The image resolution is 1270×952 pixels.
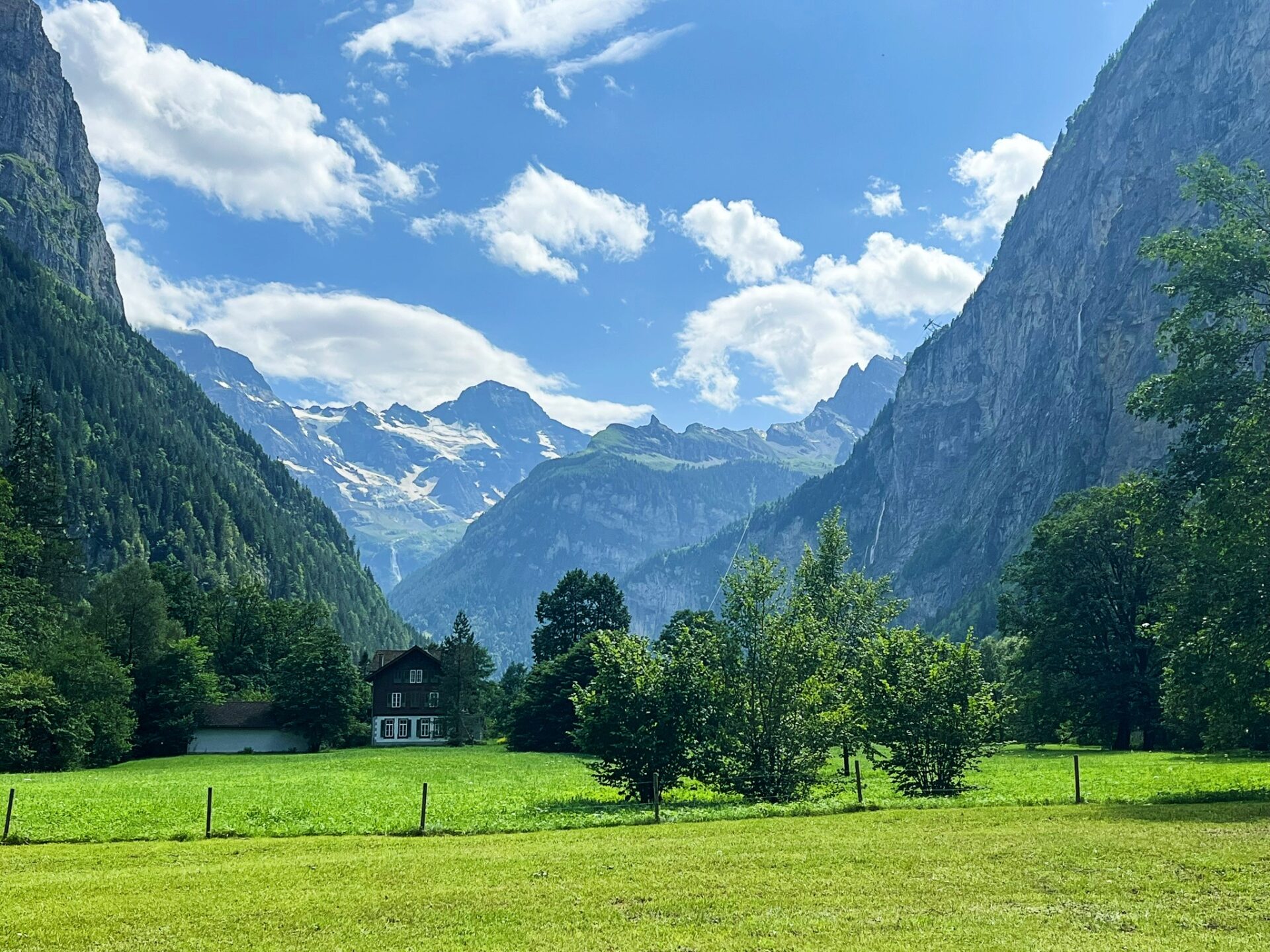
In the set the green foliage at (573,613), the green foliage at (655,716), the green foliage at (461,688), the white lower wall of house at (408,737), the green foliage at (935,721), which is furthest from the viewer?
the green foliage at (573,613)

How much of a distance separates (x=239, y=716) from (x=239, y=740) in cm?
260

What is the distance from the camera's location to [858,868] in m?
16.5

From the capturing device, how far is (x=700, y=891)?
14922 mm

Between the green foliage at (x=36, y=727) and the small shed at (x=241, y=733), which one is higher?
the green foliage at (x=36, y=727)

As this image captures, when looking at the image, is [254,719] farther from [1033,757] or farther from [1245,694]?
[1245,694]

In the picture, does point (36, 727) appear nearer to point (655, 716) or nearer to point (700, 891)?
point (655, 716)

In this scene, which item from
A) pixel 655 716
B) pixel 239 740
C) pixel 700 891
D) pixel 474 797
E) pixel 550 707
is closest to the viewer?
pixel 700 891

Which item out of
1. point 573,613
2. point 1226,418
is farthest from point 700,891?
point 573,613

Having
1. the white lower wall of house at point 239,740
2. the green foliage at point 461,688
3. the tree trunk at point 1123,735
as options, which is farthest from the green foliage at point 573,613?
the tree trunk at point 1123,735

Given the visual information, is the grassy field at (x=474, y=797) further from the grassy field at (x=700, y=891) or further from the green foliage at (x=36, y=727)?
the green foliage at (x=36, y=727)

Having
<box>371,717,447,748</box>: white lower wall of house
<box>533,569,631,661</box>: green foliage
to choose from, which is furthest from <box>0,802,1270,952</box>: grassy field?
<box>533,569,631,661</box>: green foliage

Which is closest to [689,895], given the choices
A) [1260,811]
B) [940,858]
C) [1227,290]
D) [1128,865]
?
[940,858]

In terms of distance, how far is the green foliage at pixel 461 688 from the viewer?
96312mm

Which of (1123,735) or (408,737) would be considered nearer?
(1123,735)
